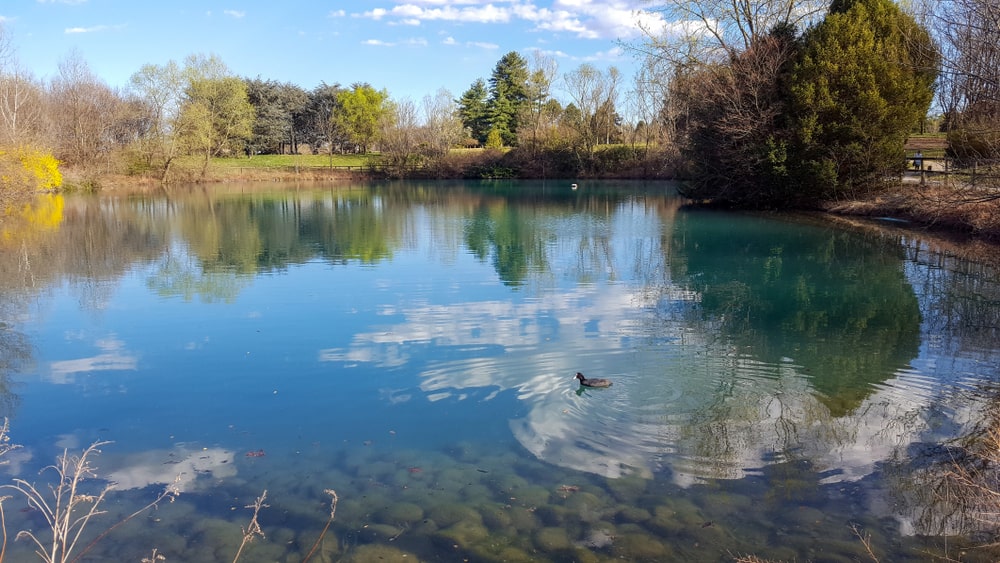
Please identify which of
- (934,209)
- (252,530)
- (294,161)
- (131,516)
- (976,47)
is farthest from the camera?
(294,161)

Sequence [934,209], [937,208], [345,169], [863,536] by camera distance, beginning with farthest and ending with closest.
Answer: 1. [345,169]
2. [934,209]
3. [937,208]
4. [863,536]

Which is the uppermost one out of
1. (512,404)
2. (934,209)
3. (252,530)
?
(934,209)

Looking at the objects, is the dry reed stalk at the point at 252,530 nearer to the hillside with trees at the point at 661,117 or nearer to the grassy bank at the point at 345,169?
the hillside with trees at the point at 661,117

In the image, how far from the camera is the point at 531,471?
18.9 ft

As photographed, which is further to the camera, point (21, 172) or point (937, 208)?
point (21, 172)

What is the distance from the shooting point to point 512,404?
7246mm

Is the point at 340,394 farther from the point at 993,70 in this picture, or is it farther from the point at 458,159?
the point at 458,159

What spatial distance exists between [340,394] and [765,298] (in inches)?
316

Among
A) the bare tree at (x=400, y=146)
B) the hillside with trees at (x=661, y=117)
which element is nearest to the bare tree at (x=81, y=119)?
the hillside with trees at (x=661, y=117)

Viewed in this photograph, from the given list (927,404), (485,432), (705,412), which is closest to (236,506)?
(485,432)

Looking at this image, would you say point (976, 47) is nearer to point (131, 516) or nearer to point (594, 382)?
point (594, 382)

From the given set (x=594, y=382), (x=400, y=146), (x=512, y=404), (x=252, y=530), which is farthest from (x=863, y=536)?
Result: (x=400, y=146)

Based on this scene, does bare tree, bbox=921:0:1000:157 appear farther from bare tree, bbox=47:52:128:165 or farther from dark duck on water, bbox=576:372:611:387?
bare tree, bbox=47:52:128:165

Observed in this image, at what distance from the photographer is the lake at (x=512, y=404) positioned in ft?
16.0
